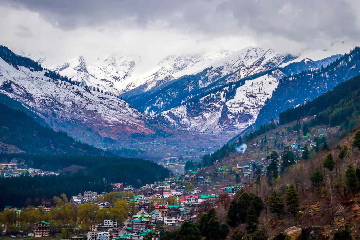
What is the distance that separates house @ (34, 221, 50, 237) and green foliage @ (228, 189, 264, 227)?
45.2m

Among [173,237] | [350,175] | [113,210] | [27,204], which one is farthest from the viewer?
[27,204]

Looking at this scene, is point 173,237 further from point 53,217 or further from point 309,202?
point 53,217

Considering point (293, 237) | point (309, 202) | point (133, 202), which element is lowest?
point (293, 237)

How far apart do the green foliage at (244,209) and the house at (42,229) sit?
45182 millimetres

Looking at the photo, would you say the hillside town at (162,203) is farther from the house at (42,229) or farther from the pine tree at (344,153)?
the pine tree at (344,153)

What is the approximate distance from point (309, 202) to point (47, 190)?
107611mm

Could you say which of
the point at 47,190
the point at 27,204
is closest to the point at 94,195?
the point at 47,190

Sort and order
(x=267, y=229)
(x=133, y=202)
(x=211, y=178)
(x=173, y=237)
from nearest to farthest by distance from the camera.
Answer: (x=267, y=229) < (x=173, y=237) < (x=133, y=202) < (x=211, y=178)

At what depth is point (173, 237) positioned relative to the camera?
90.7 metres

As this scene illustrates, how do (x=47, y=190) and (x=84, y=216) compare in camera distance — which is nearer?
(x=84, y=216)

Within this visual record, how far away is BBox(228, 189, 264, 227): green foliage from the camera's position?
298 ft

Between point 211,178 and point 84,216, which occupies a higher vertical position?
point 211,178

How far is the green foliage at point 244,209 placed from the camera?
90831 mm

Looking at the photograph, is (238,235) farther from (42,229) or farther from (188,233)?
(42,229)
